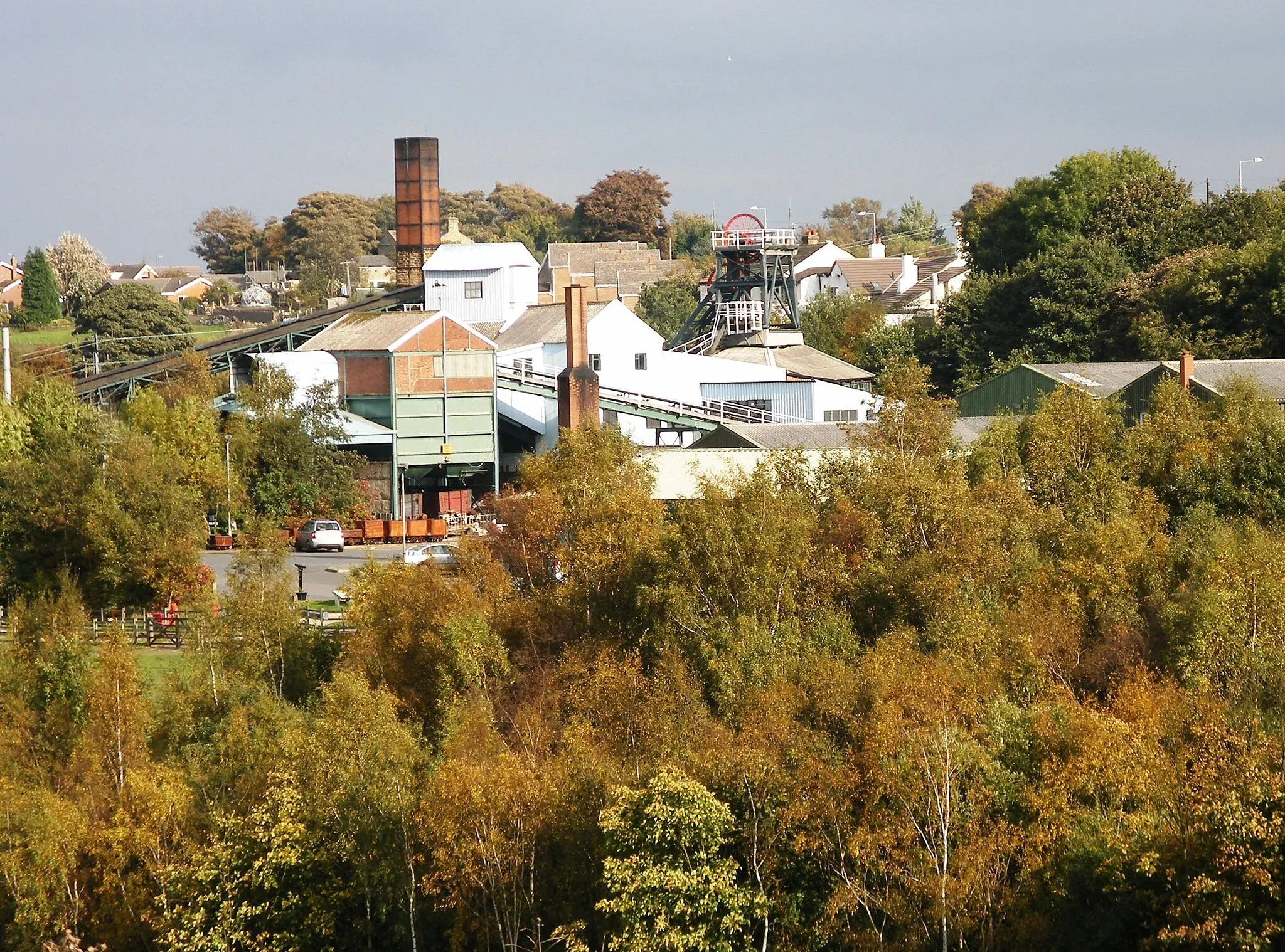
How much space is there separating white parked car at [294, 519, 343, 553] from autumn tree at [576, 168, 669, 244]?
76997 millimetres

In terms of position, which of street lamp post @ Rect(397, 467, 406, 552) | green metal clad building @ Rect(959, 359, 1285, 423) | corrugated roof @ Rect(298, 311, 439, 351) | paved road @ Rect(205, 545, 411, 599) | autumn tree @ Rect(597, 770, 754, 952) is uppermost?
corrugated roof @ Rect(298, 311, 439, 351)

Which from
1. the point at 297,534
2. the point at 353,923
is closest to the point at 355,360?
the point at 297,534

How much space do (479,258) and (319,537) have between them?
29511 millimetres

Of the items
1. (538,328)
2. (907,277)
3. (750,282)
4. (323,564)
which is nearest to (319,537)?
(323,564)

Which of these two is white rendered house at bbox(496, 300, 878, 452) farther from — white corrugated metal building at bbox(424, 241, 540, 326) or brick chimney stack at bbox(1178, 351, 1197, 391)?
brick chimney stack at bbox(1178, 351, 1197, 391)

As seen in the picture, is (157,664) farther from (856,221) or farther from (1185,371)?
(856,221)

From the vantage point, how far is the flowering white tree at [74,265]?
354 feet

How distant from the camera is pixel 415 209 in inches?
3123

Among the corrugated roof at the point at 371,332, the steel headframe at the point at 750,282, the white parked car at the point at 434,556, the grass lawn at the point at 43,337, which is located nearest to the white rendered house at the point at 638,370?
the corrugated roof at the point at 371,332

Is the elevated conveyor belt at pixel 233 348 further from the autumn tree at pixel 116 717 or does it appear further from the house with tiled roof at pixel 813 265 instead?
the autumn tree at pixel 116 717

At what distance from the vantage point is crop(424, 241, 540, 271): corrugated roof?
241 feet

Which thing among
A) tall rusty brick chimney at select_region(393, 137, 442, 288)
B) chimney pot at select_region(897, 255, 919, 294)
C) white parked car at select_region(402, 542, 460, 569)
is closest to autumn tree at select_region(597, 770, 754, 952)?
white parked car at select_region(402, 542, 460, 569)

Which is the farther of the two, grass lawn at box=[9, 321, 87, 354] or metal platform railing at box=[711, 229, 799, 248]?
grass lawn at box=[9, 321, 87, 354]

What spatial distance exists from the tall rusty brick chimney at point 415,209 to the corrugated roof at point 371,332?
2126cm
